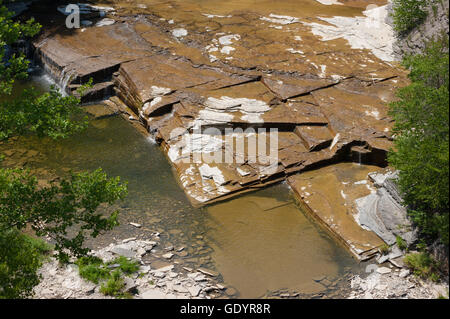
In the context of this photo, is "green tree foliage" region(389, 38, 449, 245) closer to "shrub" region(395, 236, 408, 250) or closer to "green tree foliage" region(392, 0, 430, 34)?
"shrub" region(395, 236, 408, 250)

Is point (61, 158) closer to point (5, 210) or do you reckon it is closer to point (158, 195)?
point (158, 195)

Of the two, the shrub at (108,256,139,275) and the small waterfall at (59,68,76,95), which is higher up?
the small waterfall at (59,68,76,95)

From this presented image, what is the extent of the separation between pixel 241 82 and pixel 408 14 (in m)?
4.94

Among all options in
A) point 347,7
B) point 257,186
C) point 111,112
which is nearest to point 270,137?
point 257,186

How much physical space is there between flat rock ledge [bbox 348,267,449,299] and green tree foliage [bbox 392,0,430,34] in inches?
313

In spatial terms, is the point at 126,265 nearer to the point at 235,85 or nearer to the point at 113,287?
the point at 113,287

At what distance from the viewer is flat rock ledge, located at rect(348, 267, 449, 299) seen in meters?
Answer: 7.41

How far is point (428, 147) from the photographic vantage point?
7.28 meters

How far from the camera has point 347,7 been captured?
17.3 metres

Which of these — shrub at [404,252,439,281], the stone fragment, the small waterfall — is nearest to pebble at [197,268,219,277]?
the stone fragment

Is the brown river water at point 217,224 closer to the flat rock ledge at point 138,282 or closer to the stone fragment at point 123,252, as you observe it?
the flat rock ledge at point 138,282

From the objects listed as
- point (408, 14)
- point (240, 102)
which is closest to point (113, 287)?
point (240, 102)

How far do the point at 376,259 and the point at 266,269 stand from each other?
6.13 feet

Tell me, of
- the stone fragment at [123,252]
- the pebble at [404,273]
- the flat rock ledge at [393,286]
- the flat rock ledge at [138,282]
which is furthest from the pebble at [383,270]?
the stone fragment at [123,252]
